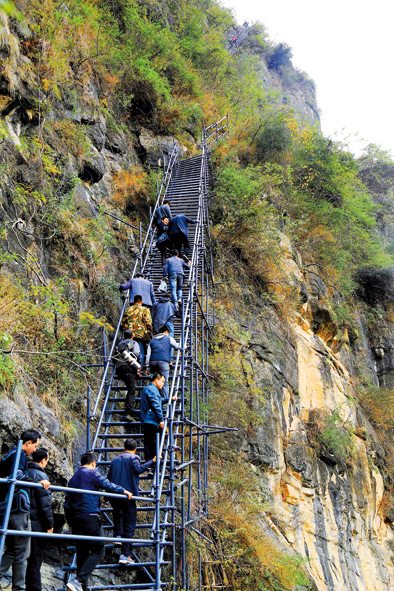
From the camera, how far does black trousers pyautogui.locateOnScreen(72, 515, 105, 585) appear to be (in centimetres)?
392

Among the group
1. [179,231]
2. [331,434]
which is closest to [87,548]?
[179,231]

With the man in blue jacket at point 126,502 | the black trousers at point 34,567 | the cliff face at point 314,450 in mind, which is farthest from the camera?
the cliff face at point 314,450

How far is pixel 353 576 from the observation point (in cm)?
1043

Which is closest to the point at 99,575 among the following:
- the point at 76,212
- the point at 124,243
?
the point at 76,212

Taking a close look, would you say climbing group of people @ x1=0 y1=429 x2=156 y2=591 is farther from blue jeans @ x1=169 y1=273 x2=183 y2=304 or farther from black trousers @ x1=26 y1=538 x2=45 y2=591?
blue jeans @ x1=169 y1=273 x2=183 y2=304

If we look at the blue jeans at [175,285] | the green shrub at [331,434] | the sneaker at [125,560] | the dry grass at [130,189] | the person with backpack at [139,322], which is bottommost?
the sneaker at [125,560]

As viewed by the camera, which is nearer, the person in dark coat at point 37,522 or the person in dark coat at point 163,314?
the person in dark coat at point 37,522

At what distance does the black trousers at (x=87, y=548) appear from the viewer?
3.92 m

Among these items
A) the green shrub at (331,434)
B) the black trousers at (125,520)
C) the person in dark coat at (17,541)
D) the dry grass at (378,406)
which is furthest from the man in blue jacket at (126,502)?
the dry grass at (378,406)

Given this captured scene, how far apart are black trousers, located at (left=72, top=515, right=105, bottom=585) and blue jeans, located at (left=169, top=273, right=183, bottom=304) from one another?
4.61m

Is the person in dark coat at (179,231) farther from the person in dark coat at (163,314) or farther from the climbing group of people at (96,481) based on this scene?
the climbing group of people at (96,481)

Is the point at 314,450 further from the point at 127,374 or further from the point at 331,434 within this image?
the point at 127,374

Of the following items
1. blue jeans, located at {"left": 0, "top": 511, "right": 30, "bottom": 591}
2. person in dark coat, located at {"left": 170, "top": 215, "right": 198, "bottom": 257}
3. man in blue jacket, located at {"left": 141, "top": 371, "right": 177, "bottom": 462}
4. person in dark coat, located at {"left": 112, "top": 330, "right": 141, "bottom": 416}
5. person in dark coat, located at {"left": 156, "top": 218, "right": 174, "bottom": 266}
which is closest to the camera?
blue jeans, located at {"left": 0, "top": 511, "right": 30, "bottom": 591}

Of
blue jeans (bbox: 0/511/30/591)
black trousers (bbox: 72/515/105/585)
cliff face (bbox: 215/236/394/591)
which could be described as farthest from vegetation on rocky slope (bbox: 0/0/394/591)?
black trousers (bbox: 72/515/105/585)
